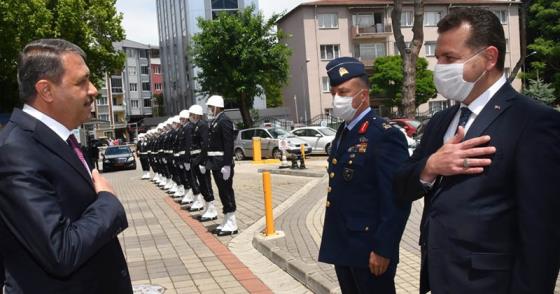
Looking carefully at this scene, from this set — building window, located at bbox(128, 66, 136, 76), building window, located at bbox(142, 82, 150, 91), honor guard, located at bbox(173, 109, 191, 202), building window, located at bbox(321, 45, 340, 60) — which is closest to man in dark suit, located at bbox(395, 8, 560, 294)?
honor guard, located at bbox(173, 109, 191, 202)

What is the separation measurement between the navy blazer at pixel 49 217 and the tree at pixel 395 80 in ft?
148

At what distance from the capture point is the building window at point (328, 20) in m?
50.5

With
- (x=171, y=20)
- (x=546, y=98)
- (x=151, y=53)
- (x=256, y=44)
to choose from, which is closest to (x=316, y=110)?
(x=256, y=44)

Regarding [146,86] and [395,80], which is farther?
[146,86]

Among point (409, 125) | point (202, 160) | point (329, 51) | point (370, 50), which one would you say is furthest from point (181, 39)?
point (202, 160)

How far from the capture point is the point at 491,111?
215 cm

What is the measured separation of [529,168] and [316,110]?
4861 centimetres

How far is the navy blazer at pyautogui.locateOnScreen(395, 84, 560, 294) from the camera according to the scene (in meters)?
1.96

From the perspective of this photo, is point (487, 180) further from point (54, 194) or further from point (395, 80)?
point (395, 80)

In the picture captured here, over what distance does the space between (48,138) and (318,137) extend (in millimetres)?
23816

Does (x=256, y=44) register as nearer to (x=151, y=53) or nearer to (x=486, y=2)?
(x=486, y=2)

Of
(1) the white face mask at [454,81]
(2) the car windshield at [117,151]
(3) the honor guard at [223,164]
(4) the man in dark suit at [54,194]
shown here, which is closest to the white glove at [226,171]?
(3) the honor guard at [223,164]

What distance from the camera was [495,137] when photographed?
2.09 m

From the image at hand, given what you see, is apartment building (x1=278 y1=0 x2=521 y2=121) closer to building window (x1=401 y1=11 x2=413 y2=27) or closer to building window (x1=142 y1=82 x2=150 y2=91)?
building window (x1=401 y1=11 x2=413 y2=27)
